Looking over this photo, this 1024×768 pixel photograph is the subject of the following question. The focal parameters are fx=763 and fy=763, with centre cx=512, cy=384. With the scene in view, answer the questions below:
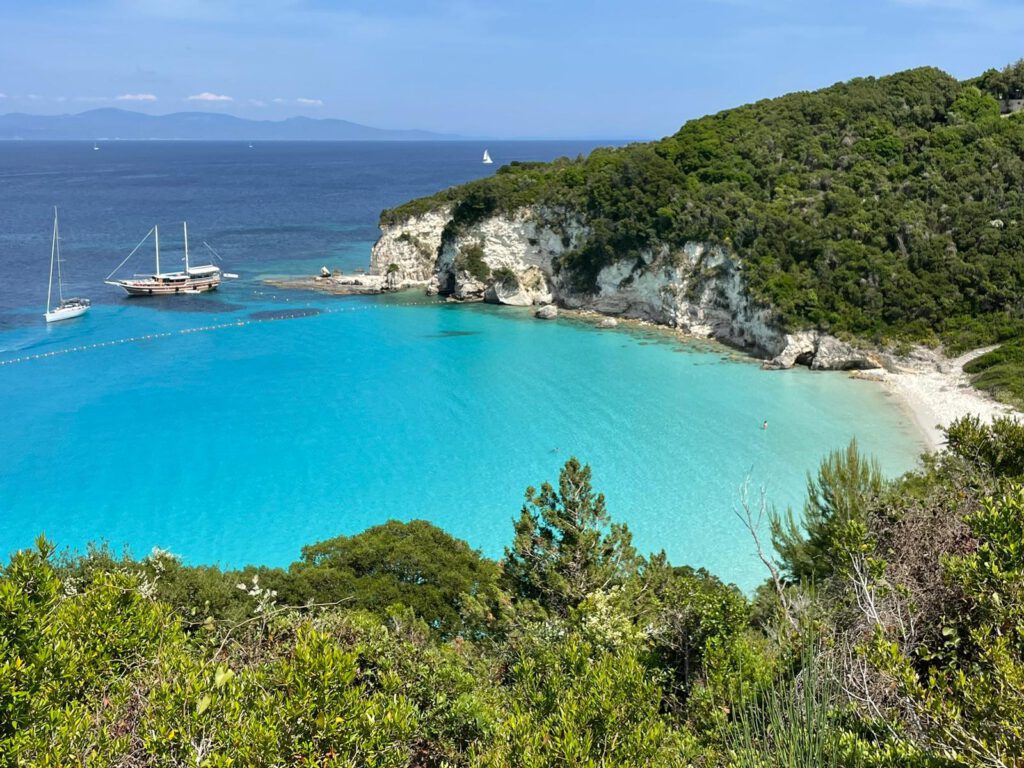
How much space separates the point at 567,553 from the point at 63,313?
39.5m

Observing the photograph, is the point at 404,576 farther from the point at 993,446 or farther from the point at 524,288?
the point at 524,288

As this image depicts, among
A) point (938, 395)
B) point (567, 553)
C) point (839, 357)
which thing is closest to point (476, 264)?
point (839, 357)

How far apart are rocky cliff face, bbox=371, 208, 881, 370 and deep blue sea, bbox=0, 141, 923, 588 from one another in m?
1.78

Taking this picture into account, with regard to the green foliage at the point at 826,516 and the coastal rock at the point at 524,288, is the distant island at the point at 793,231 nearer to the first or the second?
the coastal rock at the point at 524,288

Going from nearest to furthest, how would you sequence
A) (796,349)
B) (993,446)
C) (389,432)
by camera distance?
(993,446), (389,432), (796,349)

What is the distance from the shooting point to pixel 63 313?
41688 millimetres

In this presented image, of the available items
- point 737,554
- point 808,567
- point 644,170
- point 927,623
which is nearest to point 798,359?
point 644,170

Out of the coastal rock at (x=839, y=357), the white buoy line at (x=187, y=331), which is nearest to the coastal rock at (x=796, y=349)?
the coastal rock at (x=839, y=357)

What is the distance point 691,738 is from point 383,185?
115417 millimetres

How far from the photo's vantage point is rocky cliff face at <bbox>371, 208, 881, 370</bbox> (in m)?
34.9

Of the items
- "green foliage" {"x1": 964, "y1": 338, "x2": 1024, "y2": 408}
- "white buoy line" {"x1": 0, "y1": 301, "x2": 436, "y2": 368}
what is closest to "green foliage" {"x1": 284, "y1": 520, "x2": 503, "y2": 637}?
"green foliage" {"x1": 964, "y1": 338, "x2": 1024, "y2": 408}

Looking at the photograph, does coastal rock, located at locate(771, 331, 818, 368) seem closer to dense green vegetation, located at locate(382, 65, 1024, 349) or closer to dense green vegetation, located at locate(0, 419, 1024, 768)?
dense green vegetation, located at locate(382, 65, 1024, 349)

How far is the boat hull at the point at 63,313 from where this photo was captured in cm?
4131

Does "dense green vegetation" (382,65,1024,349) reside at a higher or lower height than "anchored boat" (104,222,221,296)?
higher
